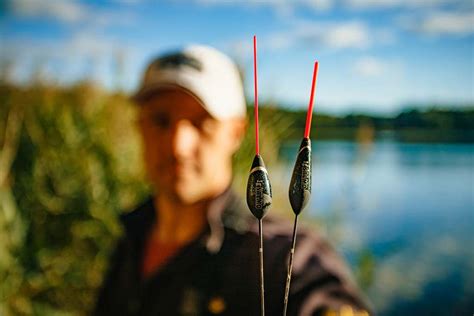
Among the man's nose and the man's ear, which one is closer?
the man's nose

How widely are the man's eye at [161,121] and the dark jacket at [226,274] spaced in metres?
0.19

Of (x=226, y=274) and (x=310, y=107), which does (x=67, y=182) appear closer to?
(x=226, y=274)

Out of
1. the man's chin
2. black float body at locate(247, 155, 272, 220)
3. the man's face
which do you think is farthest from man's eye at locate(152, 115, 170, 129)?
black float body at locate(247, 155, 272, 220)

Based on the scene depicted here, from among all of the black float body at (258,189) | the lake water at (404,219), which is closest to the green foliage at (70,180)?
the lake water at (404,219)

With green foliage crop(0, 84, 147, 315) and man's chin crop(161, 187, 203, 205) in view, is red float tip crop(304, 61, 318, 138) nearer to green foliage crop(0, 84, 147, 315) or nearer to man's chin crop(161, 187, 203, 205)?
man's chin crop(161, 187, 203, 205)

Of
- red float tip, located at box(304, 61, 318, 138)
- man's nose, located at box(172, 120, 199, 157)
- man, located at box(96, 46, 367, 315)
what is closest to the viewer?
red float tip, located at box(304, 61, 318, 138)

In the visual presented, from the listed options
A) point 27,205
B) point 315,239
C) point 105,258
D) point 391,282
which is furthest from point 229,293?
point 391,282

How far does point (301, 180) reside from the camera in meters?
0.23

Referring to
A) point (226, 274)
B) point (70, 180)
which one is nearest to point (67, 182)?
point (70, 180)

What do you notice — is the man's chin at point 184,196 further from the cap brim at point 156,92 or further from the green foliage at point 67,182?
the green foliage at point 67,182

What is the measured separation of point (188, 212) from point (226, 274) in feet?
0.89

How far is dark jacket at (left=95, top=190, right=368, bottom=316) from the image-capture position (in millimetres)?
575

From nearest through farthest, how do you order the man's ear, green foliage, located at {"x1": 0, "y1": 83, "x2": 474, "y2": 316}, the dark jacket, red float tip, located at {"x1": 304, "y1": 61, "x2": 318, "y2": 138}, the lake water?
red float tip, located at {"x1": 304, "y1": 61, "x2": 318, "y2": 138} → the dark jacket → the man's ear → the lake water → green foliage, located at {"x1": 0, "y1": 83, "x2": 474, "y2": 316}

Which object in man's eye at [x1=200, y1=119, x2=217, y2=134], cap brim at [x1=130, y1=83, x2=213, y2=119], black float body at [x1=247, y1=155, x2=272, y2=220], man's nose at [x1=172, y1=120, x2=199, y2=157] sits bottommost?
black float body at [x1=247, y1=155, x2=272, y2=220]
